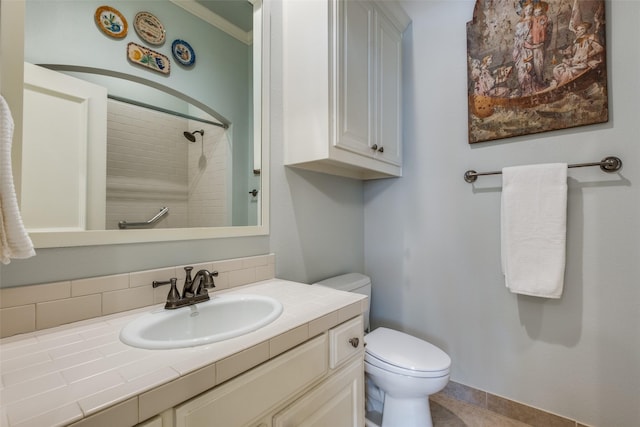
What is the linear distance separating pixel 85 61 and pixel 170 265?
75 cm

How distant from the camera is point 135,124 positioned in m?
1.02

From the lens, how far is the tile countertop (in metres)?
0.43

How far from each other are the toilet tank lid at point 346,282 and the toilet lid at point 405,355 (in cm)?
27

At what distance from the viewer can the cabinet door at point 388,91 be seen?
155 cm

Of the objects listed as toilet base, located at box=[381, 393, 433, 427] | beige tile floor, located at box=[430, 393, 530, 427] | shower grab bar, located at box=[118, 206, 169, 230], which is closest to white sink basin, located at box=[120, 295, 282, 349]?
shower grab bar, located at box=[118, 206, 169, 230]

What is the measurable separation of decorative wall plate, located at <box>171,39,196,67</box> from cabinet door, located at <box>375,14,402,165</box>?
0.95 meters

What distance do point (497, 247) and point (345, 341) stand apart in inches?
42.2

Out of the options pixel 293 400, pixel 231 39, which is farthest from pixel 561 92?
pixel 293 400

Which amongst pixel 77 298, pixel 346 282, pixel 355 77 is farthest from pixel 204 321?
pixel 355 77

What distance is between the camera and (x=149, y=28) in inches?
42.9

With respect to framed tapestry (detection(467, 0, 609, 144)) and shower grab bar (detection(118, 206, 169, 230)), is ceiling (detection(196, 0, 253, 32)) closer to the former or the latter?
shower grab bar (detection(118, 206, 169, 230))

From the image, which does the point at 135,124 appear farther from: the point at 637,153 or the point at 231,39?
the point at 637,153

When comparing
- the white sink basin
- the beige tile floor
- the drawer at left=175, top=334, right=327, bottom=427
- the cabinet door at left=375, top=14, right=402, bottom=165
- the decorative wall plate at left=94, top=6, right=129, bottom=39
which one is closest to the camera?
the drawer at left=175, top=334, right=327, bottom=427

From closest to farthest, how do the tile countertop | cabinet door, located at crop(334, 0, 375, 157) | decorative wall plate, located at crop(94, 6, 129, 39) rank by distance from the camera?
the tile countertop → decorative wall plate, located at crop(94, 6, 129, 39) → cabinet door, located at crop(334, 0, 375, 157)
